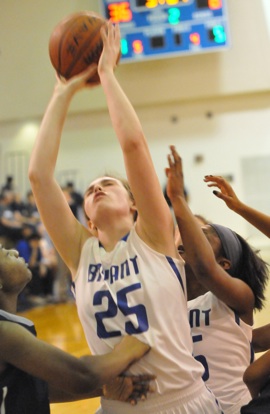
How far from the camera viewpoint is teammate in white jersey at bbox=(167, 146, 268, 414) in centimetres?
209

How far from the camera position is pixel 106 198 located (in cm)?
190

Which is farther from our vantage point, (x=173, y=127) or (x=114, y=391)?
(x=173, y=127)

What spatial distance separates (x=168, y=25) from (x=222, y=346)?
755 centimetres

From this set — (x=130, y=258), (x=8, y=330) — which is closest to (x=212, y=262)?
(x=130, y=258)

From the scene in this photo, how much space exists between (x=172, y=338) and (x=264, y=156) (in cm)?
853

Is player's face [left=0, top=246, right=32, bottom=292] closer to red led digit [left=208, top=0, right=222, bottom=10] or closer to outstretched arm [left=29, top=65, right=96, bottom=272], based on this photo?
outstretched arm [left=29, top=65, right=96, bottom=272]

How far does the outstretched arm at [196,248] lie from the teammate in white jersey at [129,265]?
0.19 feet

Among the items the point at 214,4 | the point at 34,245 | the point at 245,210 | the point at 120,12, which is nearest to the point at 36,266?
the point at 34,245

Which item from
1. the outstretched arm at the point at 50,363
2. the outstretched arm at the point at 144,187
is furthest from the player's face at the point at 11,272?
the outstretched arm at the point at 144,187

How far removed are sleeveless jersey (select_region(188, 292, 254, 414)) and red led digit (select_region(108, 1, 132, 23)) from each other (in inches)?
294

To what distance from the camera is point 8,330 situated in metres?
1.46

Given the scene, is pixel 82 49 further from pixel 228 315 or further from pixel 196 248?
pixel 228 315

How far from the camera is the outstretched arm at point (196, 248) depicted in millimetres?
1797

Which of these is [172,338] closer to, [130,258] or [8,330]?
[130,258]
